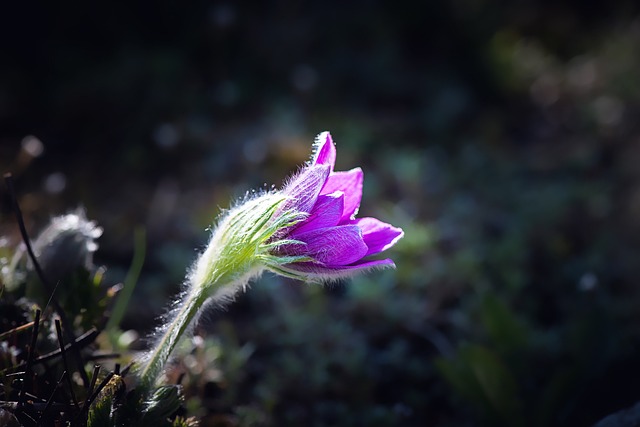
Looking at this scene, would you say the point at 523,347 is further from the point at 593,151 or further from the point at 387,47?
the point at 387,47

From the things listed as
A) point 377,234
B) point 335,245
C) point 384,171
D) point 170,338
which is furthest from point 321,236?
point 384,171

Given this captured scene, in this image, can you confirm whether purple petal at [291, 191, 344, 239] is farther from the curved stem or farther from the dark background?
the dark background

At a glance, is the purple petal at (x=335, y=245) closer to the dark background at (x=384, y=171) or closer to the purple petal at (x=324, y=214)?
the purple petal at (x=324, y=214)

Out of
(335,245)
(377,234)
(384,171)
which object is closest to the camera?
(335,245)

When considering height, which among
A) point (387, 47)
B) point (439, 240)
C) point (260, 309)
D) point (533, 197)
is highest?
point (387, 47)

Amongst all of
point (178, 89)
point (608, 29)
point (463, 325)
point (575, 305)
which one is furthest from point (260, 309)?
point (608, 29)

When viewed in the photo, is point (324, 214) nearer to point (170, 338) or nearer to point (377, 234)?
point (377, 234)

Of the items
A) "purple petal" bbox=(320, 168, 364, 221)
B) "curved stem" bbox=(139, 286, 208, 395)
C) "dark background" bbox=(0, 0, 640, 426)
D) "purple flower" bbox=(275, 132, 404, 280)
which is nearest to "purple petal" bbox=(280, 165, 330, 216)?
"purple flower" bbox=(275, 132, 404, 280)
